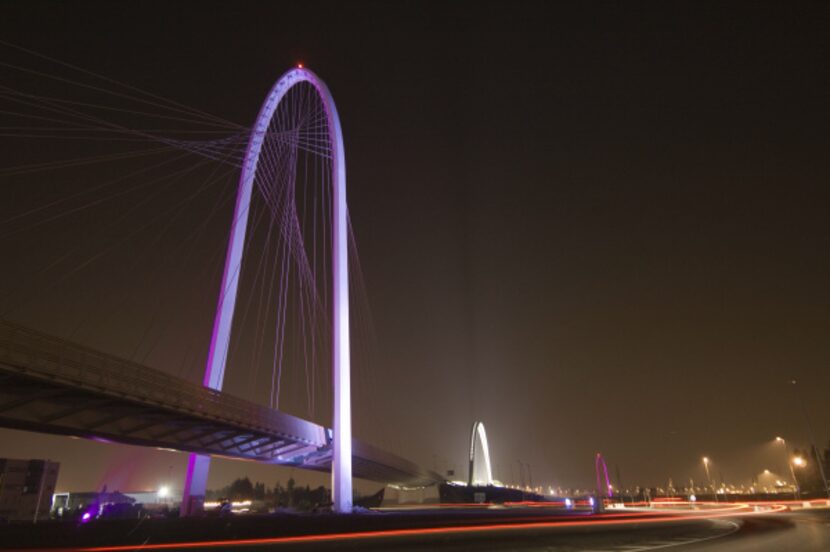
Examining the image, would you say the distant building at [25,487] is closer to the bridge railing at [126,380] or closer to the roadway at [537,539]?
the bridge railing at [126,380]

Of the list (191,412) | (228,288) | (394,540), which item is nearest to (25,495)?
(228,288)

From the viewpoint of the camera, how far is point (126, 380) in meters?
21.8

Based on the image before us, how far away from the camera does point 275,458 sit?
46.3m

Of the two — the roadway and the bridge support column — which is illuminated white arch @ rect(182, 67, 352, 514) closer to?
the bridge support column

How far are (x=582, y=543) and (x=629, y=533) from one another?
12.9ft

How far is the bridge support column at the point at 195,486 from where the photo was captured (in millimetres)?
35250

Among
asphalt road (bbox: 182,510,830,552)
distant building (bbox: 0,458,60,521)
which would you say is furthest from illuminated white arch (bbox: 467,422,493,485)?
asphalt road (bbox: 182,510,830,552)

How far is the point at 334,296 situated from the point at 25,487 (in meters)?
72.1

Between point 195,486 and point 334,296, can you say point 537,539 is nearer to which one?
point 334,296

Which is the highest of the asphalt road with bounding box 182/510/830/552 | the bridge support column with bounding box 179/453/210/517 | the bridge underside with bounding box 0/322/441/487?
the bridge underside with bounding box 0/322/441/487

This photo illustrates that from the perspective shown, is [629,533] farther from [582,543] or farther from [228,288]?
[228,288]

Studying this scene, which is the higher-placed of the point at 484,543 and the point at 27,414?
the point at 27,414

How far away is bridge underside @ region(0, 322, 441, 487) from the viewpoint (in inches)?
738

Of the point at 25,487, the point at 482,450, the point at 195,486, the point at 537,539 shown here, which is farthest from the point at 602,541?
the point at 482,450
